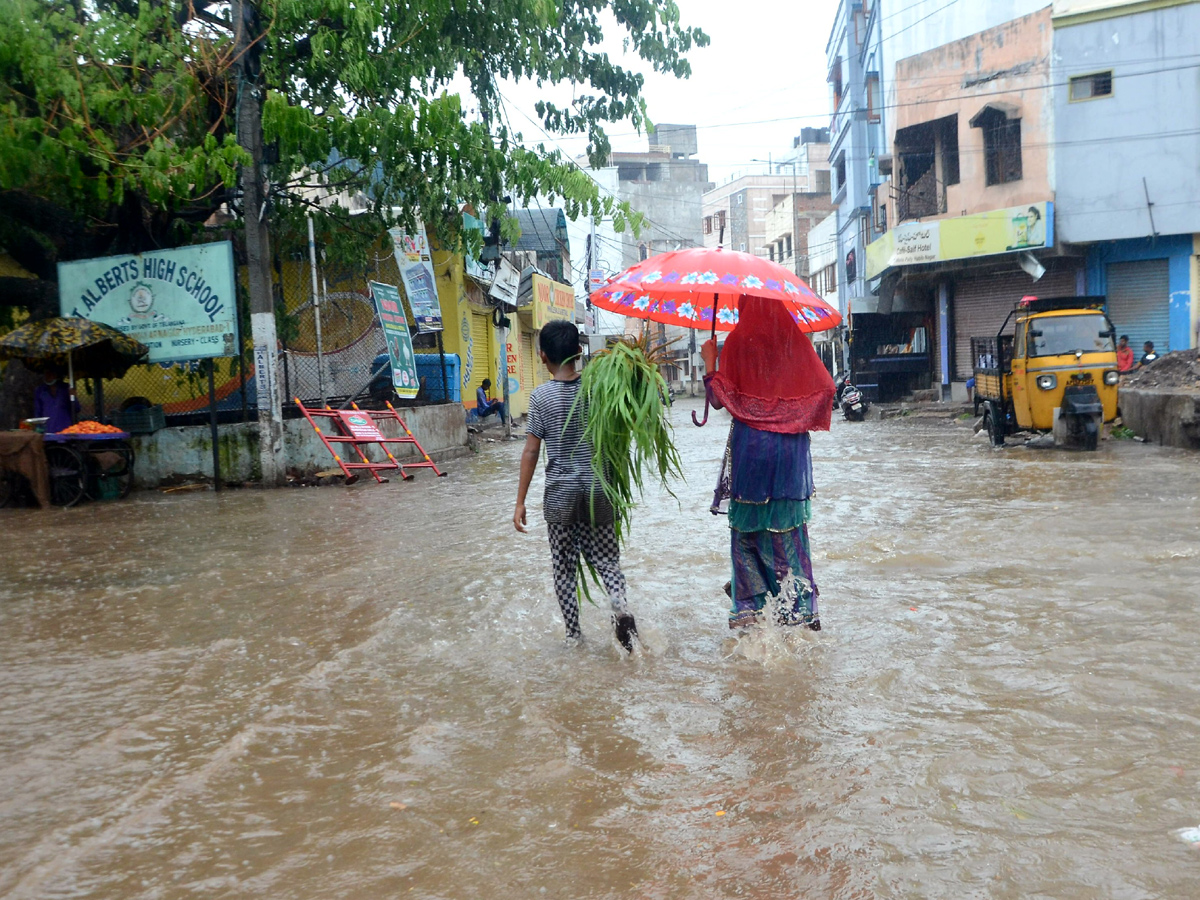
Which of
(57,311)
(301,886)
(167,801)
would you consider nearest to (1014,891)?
(301,886)

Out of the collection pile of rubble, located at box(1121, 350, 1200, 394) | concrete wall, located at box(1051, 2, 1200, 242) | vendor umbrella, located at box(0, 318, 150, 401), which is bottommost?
pile of rubble, located at box(1121, 350, 1200, 394)

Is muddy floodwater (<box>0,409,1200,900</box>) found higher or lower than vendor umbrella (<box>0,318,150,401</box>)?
lower

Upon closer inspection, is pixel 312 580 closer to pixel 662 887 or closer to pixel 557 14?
pixel 662 887

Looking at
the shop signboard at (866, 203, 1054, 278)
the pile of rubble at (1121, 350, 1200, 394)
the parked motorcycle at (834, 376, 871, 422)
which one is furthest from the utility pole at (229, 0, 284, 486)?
the shop signboard at (866, 203, 1054, 278)

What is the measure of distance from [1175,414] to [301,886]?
1365 centimetres

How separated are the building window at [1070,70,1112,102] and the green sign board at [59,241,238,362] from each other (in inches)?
750

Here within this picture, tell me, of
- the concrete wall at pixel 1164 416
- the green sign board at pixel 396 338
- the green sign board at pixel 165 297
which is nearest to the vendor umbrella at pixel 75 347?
the green sign board at pixel 165 297

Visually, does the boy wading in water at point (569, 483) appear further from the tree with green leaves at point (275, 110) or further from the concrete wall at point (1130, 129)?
Result: the concrete wall at point (1130, 129)

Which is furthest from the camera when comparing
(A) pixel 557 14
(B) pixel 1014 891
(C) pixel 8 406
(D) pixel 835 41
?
(D) pixel 835 41

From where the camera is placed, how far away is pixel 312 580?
7.08 m

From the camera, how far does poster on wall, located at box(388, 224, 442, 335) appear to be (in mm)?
17406

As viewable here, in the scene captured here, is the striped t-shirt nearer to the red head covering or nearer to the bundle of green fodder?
the bundle of green fodder

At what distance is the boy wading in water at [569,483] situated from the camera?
190 inches

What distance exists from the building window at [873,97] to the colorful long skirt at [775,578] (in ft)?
96.3
